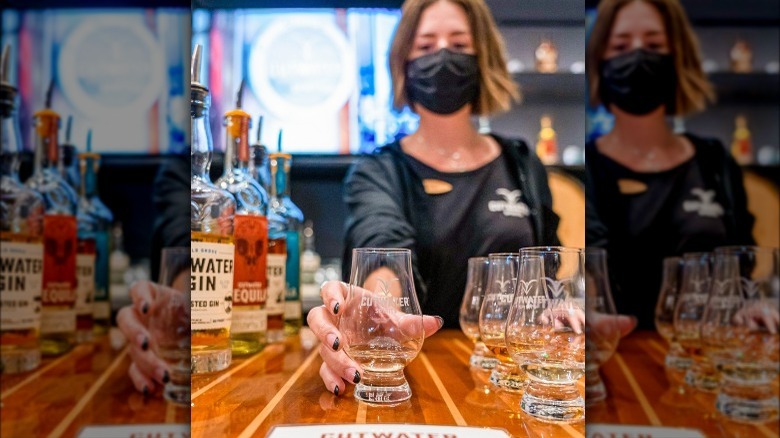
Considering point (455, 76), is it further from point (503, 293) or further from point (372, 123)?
point (503, 293)

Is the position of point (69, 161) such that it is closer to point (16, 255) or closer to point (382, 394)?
point (16, 255)

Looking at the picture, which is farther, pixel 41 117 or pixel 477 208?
pixel 477 208

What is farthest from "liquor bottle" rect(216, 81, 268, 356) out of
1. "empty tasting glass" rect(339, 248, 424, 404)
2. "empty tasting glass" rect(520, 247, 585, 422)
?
"empty tasting glass" rect(520, 247, 585, 422)

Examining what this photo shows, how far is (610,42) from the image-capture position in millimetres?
892

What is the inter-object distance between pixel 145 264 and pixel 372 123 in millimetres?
509

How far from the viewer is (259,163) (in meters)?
1.22

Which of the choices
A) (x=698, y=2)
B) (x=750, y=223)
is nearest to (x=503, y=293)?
(x=750, y=223)

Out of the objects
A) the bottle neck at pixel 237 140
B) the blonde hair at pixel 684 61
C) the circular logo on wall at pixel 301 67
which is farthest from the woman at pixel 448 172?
the blonde hair at pixel 684 61

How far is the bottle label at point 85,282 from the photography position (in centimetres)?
90

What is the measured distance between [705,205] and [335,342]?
1.96 ft

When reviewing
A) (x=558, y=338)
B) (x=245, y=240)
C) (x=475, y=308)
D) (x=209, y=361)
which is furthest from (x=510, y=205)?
(x=209, y=361)

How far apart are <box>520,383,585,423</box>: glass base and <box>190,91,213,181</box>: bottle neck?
70cm

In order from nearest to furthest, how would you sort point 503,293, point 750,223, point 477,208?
point 750,223
point 503,293
point 477,208

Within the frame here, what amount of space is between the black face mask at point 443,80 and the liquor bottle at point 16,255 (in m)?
0.67
